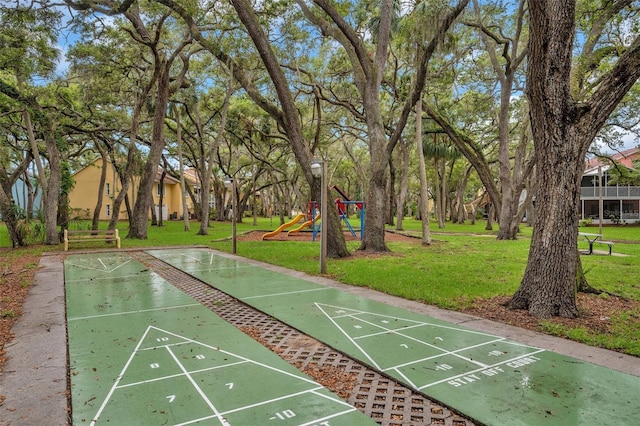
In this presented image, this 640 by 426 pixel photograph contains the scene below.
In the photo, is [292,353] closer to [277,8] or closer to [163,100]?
[277,8]

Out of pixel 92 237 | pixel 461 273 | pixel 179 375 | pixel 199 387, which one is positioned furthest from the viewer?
pixel 92 237

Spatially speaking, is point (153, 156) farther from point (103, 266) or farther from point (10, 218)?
point (103, 266)

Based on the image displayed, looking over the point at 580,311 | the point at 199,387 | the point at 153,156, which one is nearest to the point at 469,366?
the point at 199,387

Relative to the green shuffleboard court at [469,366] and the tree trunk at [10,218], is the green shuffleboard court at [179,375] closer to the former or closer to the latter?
the green shuffleboard court at [469,366]

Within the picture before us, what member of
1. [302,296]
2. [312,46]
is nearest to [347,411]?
[302,296]

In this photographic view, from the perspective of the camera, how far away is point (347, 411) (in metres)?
2.87

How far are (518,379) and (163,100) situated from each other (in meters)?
17.5

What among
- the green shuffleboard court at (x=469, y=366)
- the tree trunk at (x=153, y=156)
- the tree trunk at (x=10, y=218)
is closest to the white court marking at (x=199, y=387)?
the green shuffleboard court at (x=469, y=366)

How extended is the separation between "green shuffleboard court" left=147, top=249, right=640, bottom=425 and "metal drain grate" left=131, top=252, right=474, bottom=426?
0.12 meters

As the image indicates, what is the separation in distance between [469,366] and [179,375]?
8.70 feet

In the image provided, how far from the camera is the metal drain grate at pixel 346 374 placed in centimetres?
283

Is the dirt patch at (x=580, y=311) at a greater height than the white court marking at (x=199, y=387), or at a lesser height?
lesser

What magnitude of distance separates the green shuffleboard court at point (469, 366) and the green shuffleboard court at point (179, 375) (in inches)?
32.1

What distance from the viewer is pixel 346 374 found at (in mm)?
3543
